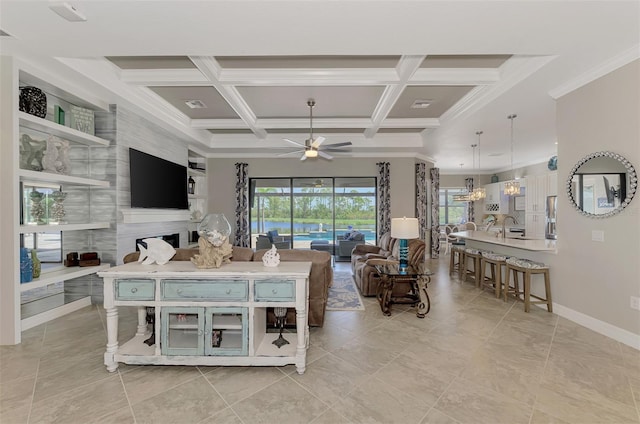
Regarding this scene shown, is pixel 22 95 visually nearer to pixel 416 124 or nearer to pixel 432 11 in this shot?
pixel 432 11

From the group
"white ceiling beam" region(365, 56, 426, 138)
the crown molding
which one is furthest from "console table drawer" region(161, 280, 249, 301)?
the crown molding

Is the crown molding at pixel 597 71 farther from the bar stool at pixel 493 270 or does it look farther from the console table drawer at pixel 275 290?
the console table drawer at pixel 275 290

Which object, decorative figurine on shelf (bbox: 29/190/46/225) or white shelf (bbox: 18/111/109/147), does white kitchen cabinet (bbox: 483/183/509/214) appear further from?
decorative figurine on shelf (bbox: 29/190/46/225)

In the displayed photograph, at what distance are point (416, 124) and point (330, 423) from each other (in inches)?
213

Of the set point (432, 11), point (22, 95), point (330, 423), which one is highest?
point (432, 11)

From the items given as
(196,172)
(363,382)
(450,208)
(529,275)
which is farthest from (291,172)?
(450,208)

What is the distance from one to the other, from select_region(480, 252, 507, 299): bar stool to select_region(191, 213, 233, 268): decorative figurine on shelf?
4.16 metres

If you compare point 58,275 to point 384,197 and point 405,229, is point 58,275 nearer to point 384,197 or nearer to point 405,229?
point 405,229

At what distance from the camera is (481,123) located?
5.36 m

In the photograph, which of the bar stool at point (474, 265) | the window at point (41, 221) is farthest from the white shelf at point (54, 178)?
the bar stool at point (474, 265)

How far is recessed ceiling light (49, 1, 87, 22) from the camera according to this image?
7.30ft

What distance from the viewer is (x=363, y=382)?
7.74 feet

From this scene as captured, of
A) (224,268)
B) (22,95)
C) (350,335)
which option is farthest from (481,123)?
(22,95)

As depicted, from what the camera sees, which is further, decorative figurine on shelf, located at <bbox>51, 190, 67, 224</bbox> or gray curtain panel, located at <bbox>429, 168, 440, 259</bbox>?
gray curtain panel, located at <bbox>429, 168, 440, 259</bbox>
